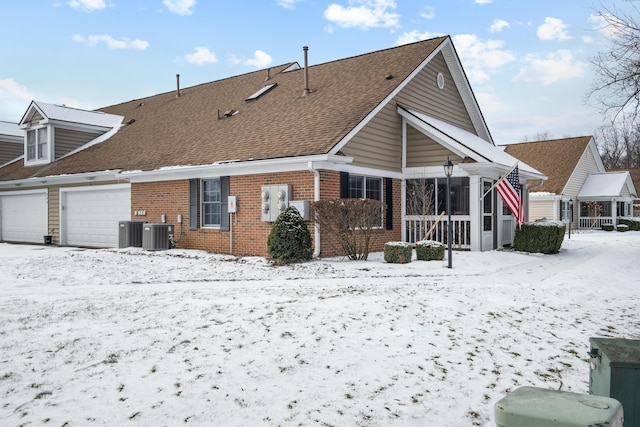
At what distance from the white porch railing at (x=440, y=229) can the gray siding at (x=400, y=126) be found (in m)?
1.76

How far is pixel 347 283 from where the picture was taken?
9133 millimetres

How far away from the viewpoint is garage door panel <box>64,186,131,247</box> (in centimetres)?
1811

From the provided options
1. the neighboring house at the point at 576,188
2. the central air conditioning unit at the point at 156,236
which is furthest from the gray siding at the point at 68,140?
the neighboring house at the point at 576,188

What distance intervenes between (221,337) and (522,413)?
4.05 meters

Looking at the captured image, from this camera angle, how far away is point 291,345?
5258mm

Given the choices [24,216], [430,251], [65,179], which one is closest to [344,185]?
[430,251]

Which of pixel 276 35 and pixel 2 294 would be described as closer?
pixel 2 294

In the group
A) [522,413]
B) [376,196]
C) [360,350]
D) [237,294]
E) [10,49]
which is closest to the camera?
[522,413]

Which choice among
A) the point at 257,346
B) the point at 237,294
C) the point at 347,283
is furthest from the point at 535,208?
the point at 257,346

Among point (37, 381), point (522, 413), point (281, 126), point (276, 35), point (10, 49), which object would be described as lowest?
point (37, 381)

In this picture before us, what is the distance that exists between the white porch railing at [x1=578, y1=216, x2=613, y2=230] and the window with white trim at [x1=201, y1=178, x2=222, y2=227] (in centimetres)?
2944

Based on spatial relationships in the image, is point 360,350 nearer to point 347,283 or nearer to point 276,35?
point 347,283

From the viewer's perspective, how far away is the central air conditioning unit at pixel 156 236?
15.3 meters

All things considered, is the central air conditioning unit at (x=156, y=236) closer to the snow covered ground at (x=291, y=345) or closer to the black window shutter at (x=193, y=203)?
the black window shutter at (x=193, y=203)
